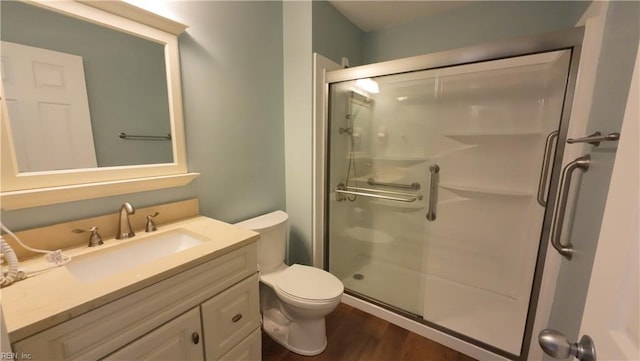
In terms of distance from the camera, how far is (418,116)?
2.07 meters

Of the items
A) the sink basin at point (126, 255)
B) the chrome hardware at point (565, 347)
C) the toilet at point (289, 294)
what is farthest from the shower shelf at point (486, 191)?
the sink basin at point (126, 255)

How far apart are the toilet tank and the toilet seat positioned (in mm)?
110

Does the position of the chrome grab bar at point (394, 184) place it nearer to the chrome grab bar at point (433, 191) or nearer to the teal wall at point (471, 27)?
the chrome grab bar at point (433, 191)

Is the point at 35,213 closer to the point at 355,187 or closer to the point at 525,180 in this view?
the point at 355,187

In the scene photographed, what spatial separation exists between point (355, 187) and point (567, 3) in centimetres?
194

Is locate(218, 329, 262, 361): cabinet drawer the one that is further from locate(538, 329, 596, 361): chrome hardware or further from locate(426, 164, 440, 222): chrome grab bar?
locate(426, 164, 440, 222): chrome grab bar

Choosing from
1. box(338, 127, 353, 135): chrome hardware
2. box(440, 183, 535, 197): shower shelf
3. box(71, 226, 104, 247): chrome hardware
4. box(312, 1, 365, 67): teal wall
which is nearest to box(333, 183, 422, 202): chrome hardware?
box(440, 183, 535, 197): shower shelf

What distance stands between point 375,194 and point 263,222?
3.51 ft

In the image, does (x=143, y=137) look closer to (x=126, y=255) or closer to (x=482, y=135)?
(x=126, y=255)

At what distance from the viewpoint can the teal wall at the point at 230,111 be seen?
133cm

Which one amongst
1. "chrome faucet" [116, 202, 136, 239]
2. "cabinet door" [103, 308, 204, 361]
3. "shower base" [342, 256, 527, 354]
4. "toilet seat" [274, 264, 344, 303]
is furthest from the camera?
"shower base" [342, 256, 527, 354]

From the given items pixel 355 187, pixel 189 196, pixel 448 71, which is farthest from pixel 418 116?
pixel 189 196

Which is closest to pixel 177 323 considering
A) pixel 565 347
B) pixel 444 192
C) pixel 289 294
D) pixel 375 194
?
pixel 289 294

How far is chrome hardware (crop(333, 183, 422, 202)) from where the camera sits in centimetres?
214
